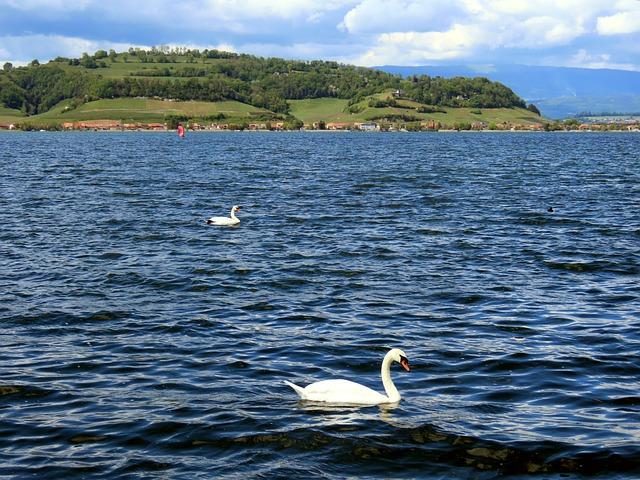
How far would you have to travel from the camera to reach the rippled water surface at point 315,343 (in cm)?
1257

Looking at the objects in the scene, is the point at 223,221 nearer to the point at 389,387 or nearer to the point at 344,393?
the point at 389,387

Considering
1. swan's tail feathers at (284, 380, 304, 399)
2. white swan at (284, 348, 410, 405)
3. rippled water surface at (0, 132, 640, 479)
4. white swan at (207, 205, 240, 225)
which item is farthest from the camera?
white swan at (207, 205, 240, 225)

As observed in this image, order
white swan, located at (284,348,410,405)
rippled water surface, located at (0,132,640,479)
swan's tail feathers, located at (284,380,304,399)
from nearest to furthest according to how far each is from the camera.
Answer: rippled water surface, located at (0,132,640,479), white swan, located at (284,348,410,405), swan's tail feathers, located at (284,380,304,399)

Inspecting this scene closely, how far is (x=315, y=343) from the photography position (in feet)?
60.5

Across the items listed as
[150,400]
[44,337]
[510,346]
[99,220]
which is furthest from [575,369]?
[99,220]

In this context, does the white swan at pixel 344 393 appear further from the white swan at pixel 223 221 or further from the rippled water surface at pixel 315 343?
the white swan at pixel 223 221

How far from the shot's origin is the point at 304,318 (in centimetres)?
2045

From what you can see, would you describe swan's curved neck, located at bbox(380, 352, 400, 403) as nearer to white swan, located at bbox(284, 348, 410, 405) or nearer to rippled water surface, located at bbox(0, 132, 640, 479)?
white swan, located at bbox(284, 348, 410, 405)

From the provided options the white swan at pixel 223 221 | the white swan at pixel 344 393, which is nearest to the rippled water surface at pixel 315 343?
the white swan at pixel 344 393

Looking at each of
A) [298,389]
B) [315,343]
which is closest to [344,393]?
[298,389]

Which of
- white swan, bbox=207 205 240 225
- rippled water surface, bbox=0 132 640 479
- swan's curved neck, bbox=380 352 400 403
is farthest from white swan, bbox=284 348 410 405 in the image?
white swan, bbox=207 205 240 225

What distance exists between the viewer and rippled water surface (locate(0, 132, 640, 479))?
12.6 metres

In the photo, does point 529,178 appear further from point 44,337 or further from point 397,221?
point 44,337

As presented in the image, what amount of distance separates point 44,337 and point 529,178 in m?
53.7
